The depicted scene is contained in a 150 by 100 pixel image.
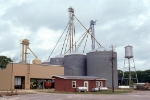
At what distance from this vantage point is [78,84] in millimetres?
50000

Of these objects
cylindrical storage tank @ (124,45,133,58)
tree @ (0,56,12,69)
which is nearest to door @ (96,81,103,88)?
cylindrical storage tank @ (124,45,133,58)

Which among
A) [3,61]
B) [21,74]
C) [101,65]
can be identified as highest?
[3,61]

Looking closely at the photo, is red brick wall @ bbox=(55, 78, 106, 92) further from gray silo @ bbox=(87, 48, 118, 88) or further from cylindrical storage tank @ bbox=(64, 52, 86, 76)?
cylindrical storage tank @ bbox=(64, 52, 86, 76)

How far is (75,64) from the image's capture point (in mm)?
75688

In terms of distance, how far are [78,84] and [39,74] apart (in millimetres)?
15571

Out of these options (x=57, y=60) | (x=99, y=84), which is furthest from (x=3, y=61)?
(x=99, y=84)

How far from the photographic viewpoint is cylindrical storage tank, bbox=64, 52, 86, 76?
247ft

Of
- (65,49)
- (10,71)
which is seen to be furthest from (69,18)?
(10,71)

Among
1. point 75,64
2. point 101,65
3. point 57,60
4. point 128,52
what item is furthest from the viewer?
point 57,60

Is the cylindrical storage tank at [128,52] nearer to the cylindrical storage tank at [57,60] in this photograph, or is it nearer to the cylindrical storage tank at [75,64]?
the cylindrical storage tank at [75,64]

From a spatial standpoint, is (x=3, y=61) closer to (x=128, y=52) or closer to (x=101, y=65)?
(x=101, y=65)

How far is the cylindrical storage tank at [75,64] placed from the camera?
75188mm

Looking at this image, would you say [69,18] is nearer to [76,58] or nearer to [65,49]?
[65,49]

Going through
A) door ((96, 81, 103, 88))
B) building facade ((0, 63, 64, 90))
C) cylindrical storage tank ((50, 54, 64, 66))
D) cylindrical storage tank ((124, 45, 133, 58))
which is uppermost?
cylindrical storage tank ((124, 45, 133, 58))
